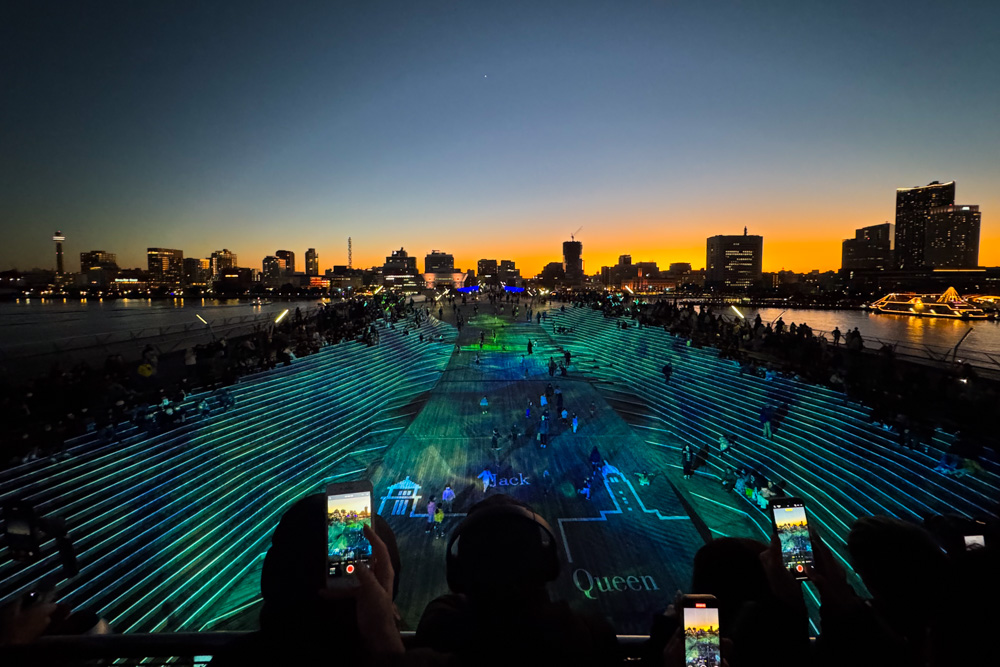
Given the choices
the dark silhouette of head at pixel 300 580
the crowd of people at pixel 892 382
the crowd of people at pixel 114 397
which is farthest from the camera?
the crowd of people at pixel 892 382

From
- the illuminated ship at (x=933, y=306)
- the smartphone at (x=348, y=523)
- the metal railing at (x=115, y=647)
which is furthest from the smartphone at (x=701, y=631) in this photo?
the illuminated ship at (x=933, y=306)

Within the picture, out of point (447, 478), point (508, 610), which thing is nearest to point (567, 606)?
point (508, 610)

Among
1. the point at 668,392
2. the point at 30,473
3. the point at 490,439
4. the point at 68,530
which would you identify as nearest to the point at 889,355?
the point at 668,392

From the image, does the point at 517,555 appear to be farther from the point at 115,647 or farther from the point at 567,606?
the point at 115,647

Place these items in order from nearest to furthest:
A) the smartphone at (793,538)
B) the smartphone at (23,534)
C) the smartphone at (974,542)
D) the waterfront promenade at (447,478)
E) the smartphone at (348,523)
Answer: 1. the smartphone at (348,523)
2. the smartphone at (974,542)
3. the smartphone at (793,538)
4. the smartphone at (23,534)
5. the waterfront promenade at (447,478)

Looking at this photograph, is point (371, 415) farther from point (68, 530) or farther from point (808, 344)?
point (808, 344)

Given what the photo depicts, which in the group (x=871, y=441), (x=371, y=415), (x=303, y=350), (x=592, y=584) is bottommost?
(x=592, y=584)

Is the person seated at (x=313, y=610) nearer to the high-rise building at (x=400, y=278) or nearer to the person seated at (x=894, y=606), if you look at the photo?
the person seated at (x=894, y=606)
